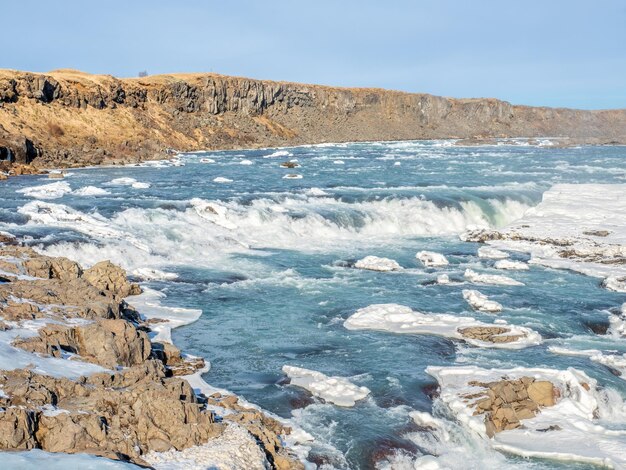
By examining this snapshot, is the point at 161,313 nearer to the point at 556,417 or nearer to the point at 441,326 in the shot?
the point at 441,326

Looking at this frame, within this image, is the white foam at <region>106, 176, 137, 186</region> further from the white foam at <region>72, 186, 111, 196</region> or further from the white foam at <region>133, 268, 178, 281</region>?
the white foam at <region>133, 268, 178, 281</region>

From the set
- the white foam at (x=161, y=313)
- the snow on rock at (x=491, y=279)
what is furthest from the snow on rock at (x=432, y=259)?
the white foam at (x=161, y=313)

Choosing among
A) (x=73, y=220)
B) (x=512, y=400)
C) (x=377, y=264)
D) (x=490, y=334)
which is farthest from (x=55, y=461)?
(x=73, y=220)

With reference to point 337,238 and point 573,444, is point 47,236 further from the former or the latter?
point 573,444

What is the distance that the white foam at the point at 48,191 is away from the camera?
31.2 meters

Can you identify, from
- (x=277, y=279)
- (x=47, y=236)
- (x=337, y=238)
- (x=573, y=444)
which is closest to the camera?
(x=573, y=444)

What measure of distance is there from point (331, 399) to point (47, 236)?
1440 cm

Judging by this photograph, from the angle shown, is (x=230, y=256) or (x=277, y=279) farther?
(x=230, y=256)

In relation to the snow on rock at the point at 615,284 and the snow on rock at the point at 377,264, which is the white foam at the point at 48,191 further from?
the snow on rock at the point at 615,284

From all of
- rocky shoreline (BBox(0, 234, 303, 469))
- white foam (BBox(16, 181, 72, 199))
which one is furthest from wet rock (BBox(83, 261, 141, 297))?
white foam (BBox(16, 181, 72, 199))

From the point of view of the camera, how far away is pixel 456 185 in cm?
4066

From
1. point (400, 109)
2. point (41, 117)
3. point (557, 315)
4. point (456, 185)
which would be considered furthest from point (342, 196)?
point (400, 109)

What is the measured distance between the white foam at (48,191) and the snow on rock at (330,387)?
74.0 feet

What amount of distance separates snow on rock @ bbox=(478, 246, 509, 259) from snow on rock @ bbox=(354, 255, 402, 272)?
13.1ft
